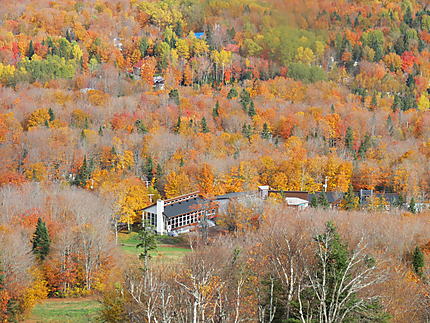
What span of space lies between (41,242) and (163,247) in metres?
8.50

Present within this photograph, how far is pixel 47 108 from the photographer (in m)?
61.0

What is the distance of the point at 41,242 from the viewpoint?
32.2 metres

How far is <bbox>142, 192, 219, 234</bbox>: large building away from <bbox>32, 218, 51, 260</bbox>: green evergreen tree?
10.7m

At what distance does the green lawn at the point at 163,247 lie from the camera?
3478 cm

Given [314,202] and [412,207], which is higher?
[412,207]

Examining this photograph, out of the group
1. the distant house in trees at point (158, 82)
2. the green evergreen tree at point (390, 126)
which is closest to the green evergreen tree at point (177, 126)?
the distant house in trees at point (158, 82)

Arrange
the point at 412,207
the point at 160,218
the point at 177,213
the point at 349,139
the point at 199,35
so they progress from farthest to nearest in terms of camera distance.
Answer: the point at 199,35
the point at 349,139
the point at 177,213
the point at 160,218
the point at 412,207

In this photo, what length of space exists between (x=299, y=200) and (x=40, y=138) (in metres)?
21.8

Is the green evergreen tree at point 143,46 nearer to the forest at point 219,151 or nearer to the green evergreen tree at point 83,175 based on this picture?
the forest at point 219,151

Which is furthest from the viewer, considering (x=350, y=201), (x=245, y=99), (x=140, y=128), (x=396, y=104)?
(x=396, y=104)

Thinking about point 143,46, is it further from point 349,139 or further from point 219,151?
point 349,139

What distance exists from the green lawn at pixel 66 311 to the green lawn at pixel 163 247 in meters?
4.86

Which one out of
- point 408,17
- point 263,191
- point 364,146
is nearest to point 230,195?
point 263,191

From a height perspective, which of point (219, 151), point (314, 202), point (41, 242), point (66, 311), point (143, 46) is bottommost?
point (66, 311)
